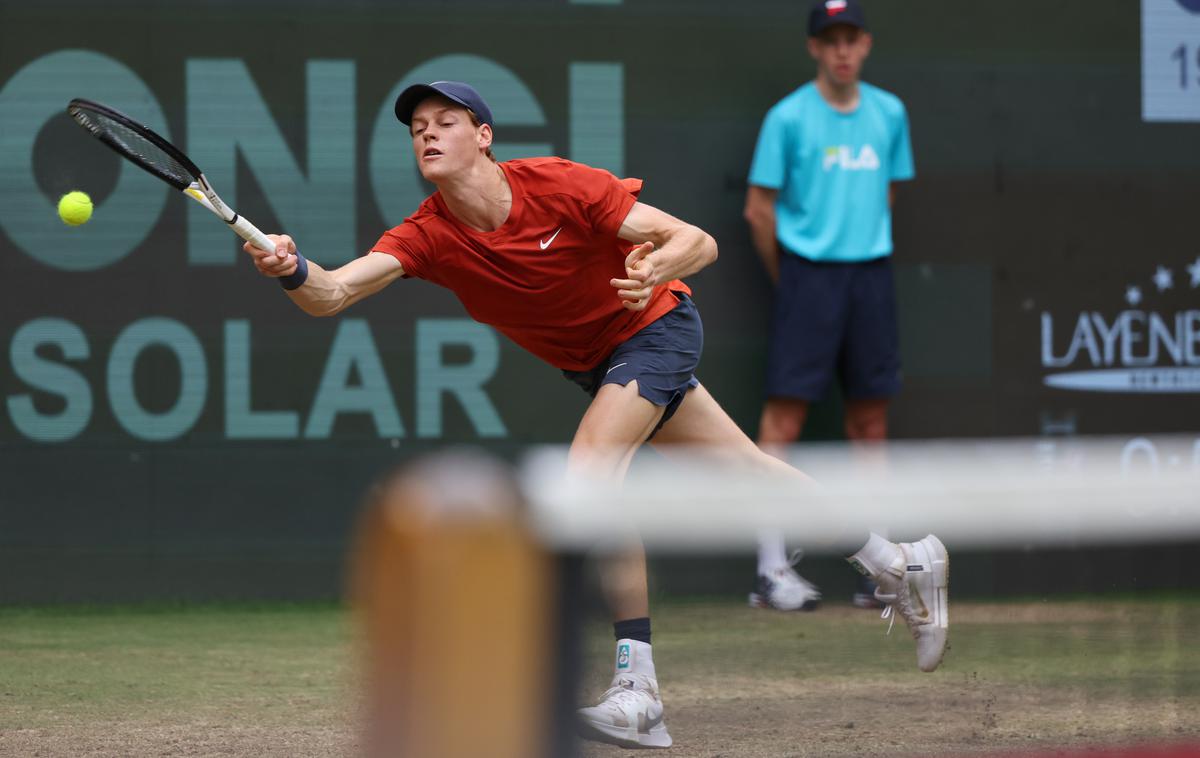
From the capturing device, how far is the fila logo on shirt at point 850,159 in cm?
567

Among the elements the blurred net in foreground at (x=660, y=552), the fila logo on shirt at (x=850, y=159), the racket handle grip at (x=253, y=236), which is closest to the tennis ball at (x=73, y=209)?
the racket handle grip at (x=253, y=236)

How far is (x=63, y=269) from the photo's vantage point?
5508mm

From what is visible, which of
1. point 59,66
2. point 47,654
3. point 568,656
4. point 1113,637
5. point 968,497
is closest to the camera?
point 568,656

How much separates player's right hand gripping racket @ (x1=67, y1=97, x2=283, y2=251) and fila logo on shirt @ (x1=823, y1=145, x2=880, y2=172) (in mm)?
2516

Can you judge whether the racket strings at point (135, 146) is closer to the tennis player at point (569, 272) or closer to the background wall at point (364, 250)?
the tennis player at point (569, 272)

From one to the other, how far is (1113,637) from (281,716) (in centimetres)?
243

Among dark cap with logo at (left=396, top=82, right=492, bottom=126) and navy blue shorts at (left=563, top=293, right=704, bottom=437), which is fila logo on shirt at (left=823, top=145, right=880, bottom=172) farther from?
dark cap with logo at (left=396, top=82, right=492, bottom=126)

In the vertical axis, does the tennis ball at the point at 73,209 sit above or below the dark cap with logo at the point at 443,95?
below

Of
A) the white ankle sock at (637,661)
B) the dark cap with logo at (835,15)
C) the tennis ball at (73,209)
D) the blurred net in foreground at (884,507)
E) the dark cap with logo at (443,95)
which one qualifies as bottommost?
the white ankle sock at (637,661)

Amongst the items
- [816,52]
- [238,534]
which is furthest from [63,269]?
[816,52]

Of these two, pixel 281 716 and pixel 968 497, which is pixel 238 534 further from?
pixel 968 497

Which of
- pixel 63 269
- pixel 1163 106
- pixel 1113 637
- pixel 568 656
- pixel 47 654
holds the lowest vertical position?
pixel 47 654

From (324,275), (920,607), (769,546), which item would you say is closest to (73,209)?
(324,275)

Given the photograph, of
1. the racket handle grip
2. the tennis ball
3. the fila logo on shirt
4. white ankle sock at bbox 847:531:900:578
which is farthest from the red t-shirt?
the fila logo on shirt
